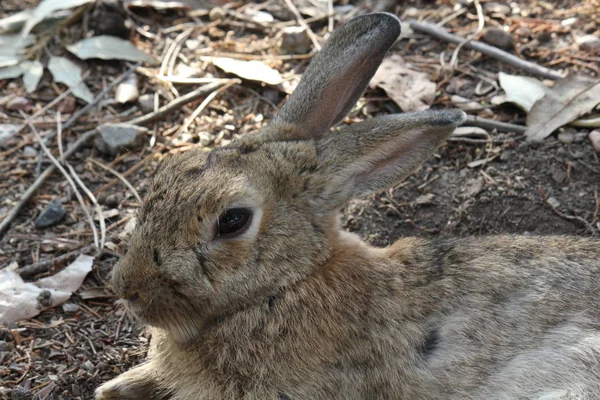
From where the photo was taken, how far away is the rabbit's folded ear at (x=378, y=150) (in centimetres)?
438

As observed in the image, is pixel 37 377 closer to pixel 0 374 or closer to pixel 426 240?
pixel 0 374

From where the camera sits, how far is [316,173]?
4.48m

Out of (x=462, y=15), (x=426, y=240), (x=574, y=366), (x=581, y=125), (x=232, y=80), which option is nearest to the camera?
(x=574, y=366)

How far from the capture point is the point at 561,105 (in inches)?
248

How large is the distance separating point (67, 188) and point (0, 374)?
5.77ft

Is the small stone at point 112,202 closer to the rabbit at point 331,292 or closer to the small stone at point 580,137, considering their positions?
the rabbit at point 331,292

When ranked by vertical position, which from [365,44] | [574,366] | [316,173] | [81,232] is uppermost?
[365,44]

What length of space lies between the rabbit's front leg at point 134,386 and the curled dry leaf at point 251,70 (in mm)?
2884

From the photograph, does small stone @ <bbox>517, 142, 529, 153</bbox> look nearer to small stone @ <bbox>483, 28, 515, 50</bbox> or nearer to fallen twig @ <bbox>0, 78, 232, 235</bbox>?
small stone @ <bbox>483, 28, 515, 50</bbox>

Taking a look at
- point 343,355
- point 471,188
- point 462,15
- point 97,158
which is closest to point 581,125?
point 471,188

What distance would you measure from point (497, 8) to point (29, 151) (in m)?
4.26

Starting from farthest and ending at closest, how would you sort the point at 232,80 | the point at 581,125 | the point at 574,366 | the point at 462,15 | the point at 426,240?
Answer: the point at 462,15, the point at 232,80, the point at 581,125, the point at 426,240, the point at 574,366

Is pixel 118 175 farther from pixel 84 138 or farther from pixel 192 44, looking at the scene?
pixel 192 44

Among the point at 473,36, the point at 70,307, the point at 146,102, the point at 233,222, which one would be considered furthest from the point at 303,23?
the point at 233,222
